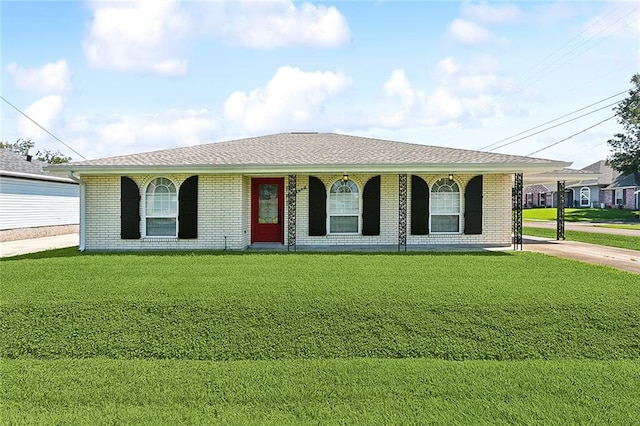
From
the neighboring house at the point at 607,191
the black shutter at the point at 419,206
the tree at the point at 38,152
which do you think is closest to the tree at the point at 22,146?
the tree at the point at 38,152

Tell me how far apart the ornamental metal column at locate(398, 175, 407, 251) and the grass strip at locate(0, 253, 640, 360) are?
425cm

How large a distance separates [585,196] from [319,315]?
56.4 meters

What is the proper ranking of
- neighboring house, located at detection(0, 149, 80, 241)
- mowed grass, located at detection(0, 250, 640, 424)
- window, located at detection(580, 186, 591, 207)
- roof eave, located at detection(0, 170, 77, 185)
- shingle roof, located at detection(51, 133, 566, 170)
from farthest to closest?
window, located at detection(580, 186, 591, 207)
neighboring house, located at detection(0, 149, 80, 241)
roof eave, located at detection(0, 170, 77, 185)
shingle roof, located at detection(51, 133, 566, 170)
mowed grass, located at detection(0, 250, 640, 424)

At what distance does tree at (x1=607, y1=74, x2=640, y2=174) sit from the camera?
3922 centimetres

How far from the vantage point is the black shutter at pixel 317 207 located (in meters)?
12.0

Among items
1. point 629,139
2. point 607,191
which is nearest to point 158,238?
point 629,139

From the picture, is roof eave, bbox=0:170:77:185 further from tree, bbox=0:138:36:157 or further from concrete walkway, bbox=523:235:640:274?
tree, bbox=0:138:36:157

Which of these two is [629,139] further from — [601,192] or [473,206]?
[473,206]

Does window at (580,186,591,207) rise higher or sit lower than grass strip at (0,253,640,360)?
higher

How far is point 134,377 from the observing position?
4582mm

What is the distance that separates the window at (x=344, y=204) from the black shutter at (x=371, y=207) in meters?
0.22

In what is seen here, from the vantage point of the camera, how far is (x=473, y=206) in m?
12.2

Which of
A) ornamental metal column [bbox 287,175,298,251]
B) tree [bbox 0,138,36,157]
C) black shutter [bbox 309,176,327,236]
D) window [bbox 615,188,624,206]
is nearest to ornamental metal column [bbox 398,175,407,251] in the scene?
black shutter [bbox 309,176,327,236]

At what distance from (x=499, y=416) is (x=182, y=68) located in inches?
542
